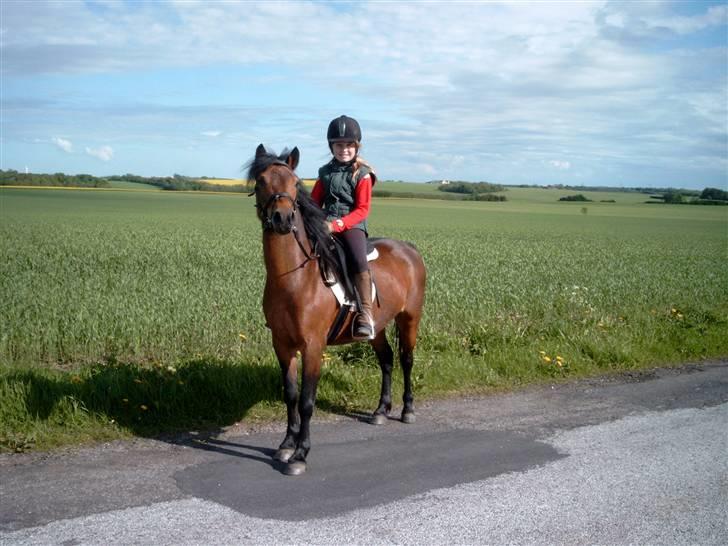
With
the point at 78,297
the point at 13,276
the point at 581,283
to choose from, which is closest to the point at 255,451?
the point at 78,297

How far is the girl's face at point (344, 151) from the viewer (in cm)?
608

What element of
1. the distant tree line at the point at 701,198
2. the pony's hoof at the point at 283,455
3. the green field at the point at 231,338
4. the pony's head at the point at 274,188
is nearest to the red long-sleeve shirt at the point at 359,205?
the pony's head at the point at 274,188

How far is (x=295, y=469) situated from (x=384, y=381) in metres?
2.11

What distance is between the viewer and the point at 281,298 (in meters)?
5.66

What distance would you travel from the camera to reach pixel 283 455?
547 cm

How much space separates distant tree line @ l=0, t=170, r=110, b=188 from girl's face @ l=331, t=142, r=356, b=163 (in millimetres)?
92883

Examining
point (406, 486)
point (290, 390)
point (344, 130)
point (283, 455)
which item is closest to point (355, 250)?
point (344, 130)

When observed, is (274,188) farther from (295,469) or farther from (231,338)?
(231,338)

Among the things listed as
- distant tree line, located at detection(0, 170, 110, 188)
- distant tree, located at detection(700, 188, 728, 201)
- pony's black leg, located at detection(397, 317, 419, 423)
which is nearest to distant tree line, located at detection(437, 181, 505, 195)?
distant tree, located at detection(700, 188, 728, 201)

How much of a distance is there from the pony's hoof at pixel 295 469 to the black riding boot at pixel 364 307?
152cm

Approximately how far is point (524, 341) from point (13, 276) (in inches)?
437

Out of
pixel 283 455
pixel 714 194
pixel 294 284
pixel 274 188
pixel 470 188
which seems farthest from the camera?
pixel 470 188

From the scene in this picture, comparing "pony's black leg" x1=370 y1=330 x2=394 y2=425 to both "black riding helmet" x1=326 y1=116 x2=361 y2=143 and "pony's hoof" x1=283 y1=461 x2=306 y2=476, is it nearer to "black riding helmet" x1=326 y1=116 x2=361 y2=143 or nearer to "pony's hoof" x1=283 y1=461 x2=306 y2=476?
"pony's hoof" x1=283 y1=461 x2=306 y2=476

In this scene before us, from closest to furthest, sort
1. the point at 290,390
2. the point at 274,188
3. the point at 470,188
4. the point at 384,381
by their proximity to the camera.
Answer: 1. the point at 274,188
2. the point at 290,390
3. the point at 384,381
4. the point at 470,188
